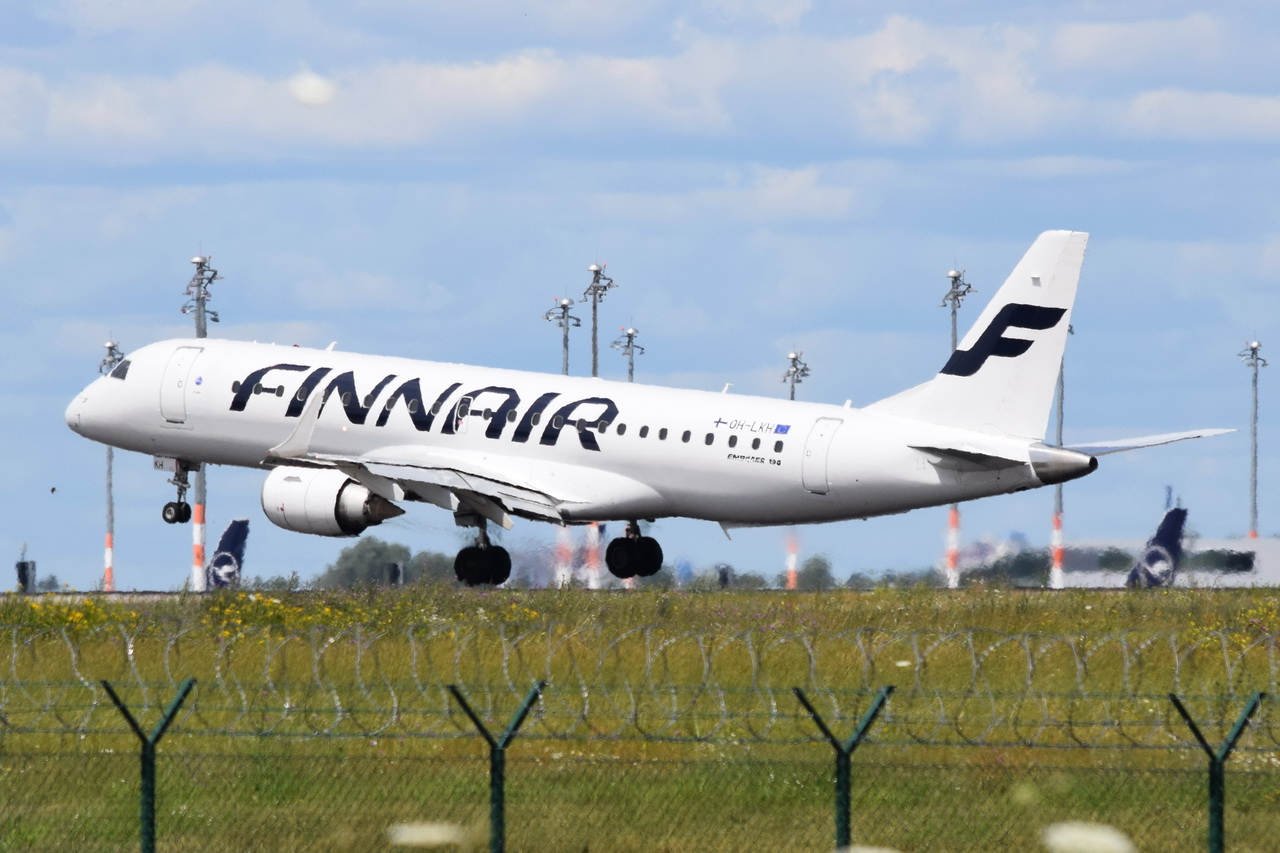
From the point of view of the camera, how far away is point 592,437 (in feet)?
140

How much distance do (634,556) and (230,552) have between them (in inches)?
1424

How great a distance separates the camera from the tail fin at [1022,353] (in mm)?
38906

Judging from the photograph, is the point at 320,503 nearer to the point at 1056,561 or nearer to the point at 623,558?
the point at 623,558

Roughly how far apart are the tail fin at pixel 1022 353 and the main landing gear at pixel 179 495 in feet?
63.5

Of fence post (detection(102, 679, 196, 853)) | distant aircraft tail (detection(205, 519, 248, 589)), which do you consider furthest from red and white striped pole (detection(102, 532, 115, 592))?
fence post (detection(102, 679, 196, 853))

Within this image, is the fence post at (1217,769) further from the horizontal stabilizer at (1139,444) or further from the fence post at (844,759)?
the horizontal stabilizer at (1139,444)

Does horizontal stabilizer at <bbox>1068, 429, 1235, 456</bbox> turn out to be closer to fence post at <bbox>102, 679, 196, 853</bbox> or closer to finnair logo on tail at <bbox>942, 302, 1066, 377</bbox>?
finnair logo on tail at <bbox>942, 302, 1066, 377</bbox>

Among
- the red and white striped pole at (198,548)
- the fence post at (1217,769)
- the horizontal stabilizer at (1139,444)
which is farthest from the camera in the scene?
the red and white striped pole at (198,548)

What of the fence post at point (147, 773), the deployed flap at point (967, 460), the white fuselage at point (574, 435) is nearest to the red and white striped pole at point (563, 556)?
the white fuselage at point (574, 435)

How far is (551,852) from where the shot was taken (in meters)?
19.1

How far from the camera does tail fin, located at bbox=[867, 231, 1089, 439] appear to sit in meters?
38.9

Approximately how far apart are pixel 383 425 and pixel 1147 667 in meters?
19.4

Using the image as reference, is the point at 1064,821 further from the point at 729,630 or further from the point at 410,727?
the point at 729,630

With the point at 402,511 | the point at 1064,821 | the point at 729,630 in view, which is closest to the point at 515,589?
the point at 402,511
